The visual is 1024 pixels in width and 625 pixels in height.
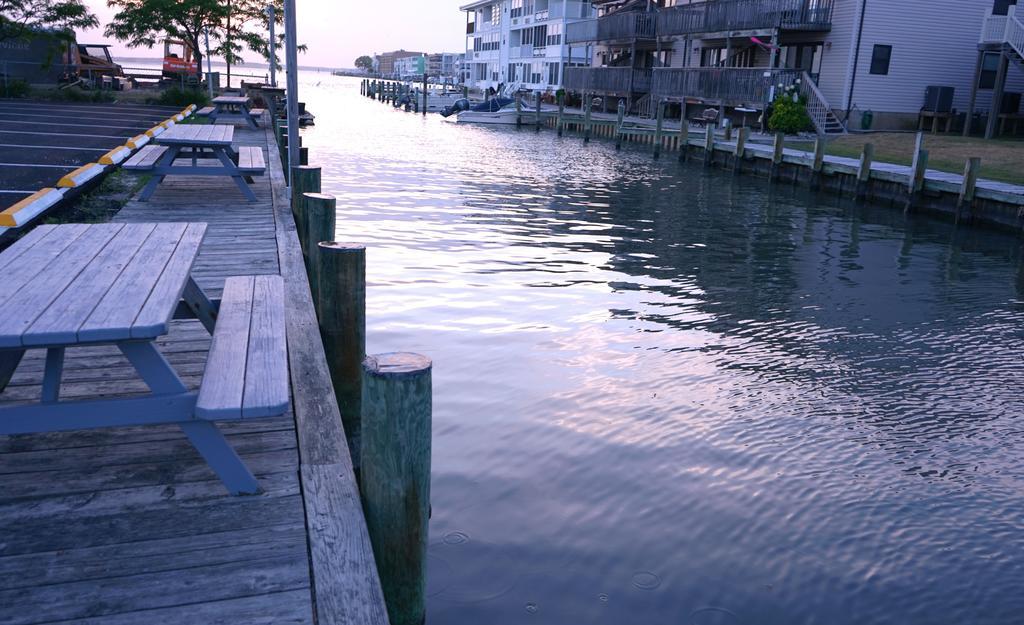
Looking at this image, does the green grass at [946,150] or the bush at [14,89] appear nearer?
the green grass at [946,150]

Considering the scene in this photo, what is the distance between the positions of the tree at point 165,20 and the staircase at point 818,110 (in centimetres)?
2516

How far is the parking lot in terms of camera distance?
1350 centimetres

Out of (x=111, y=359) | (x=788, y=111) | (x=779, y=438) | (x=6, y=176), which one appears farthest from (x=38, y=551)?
(x=788, y=111)

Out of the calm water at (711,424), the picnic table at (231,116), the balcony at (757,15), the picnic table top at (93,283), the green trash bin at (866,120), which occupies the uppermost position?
the balcony at (757,15)

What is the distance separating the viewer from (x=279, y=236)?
924cm

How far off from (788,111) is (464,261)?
825 inches

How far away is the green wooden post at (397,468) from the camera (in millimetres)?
3662

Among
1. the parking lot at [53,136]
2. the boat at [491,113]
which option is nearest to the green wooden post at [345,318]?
the parking lot at [53,136]

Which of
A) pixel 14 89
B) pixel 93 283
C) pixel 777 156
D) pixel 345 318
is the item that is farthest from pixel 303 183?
pixel 14 89

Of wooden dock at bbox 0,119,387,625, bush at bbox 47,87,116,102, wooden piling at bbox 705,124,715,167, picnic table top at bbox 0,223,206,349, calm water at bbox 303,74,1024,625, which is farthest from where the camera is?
bush at bbox 47,87,116,102

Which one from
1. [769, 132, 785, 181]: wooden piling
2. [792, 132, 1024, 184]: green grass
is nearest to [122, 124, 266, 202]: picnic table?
[769, 132, 785, 181]: wooden piling

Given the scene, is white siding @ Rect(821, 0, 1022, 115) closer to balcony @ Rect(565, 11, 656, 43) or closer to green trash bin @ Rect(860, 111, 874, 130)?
green trash bin @ Rect(860, 111, 874, 130)

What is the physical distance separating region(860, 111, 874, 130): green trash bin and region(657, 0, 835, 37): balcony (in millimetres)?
3703

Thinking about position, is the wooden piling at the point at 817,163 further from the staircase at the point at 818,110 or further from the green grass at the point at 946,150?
the staircase at the point at 818,110
